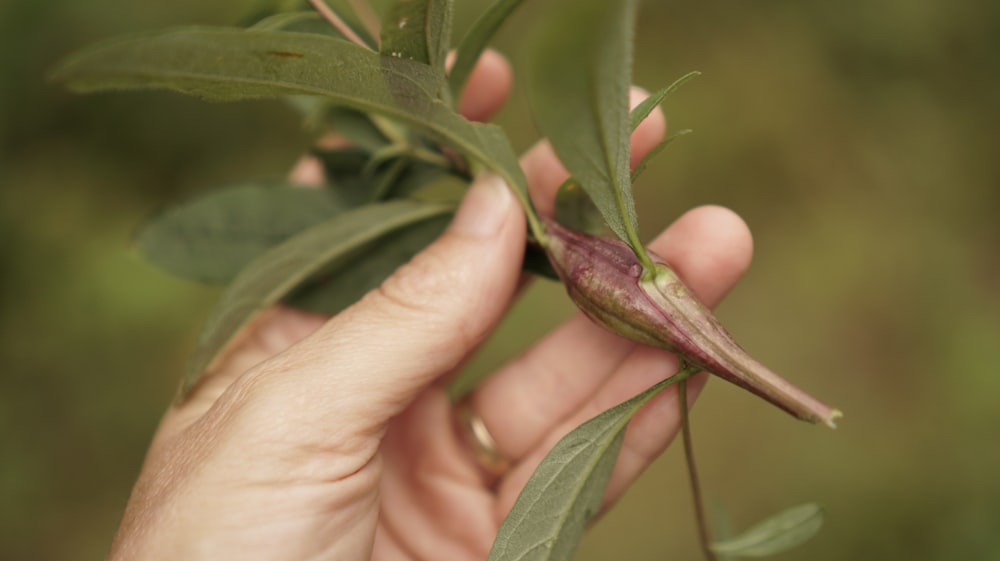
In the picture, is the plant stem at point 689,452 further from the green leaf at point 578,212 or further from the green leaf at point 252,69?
the green leaf at point 252,69

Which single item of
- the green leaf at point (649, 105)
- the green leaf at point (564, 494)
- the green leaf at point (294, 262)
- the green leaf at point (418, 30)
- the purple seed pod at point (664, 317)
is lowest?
the green leaf at point (564, 494)

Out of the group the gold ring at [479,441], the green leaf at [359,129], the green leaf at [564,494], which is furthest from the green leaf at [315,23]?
the gold ring at [479,441]

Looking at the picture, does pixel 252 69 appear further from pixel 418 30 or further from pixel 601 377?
pixel 601 377

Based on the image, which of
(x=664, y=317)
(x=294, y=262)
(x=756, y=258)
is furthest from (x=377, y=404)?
(x=756, y=258)

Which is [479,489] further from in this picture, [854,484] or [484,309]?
[854,484]

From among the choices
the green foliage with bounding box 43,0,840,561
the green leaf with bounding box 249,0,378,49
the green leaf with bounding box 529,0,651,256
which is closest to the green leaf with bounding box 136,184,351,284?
the green foliage with bounding box 43,0,840,561

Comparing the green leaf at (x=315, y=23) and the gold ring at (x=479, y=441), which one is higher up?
the green leaf at (x=315, y=23)
